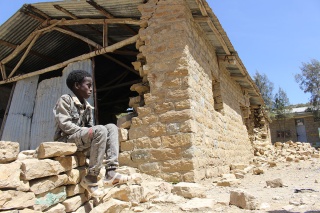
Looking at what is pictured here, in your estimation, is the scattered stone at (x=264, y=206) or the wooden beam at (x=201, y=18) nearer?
the scattered stone at (x=264, y=206)

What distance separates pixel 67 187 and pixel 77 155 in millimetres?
344

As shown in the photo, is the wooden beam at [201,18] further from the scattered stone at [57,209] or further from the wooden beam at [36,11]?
the scattered stone at [57,209]

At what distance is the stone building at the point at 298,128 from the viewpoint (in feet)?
77.7

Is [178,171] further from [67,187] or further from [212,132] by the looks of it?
[67,187]

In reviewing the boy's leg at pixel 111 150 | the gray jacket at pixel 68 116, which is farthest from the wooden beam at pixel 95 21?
the boy's leg at pixel 111 150

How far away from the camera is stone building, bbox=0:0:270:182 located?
177 inches

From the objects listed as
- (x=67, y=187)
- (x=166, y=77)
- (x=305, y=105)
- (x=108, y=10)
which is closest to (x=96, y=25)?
(x=108, y=10)

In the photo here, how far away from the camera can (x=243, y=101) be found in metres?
10.5

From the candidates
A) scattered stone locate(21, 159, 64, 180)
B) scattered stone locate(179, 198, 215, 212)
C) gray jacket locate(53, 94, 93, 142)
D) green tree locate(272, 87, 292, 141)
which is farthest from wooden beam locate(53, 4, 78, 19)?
green tree locate(272, 87, 292, 141)

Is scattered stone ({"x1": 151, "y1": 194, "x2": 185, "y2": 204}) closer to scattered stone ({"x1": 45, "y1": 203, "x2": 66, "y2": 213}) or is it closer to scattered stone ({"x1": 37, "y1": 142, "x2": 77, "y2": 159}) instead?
scattered stone ({"x1": 45, "y1": 203, "x2": 66, "y2": 213})

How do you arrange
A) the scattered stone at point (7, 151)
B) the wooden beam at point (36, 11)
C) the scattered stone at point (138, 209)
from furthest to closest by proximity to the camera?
the wooden beam at point (36, 11), the scattered stone at point (138, 209), the scattered stone at point (7, 151)

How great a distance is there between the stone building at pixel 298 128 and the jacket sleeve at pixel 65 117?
24.3m

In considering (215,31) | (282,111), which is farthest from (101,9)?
(282,111)

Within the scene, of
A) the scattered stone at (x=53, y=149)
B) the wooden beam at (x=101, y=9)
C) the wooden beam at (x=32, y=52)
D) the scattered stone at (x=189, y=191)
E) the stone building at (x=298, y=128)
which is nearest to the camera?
the scattered stone at (x=53, y=149)
